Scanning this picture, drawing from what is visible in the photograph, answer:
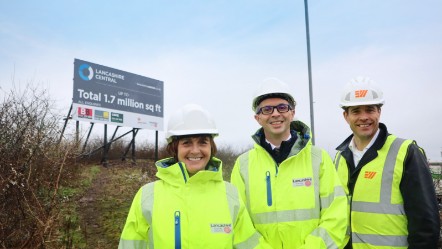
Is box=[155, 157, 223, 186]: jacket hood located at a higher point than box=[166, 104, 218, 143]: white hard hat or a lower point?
lower

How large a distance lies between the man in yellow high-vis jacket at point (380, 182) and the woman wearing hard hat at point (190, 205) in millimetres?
1018

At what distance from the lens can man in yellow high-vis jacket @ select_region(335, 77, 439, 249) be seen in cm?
278

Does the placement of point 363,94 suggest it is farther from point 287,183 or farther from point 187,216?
point 187,216

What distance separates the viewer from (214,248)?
247 centimetres

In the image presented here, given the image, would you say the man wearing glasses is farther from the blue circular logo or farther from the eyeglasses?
the blue circular logo

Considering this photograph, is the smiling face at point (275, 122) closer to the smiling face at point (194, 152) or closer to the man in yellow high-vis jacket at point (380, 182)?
the smiling face at point (194, 152)

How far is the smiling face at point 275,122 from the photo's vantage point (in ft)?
9.57

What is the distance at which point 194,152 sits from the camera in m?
2.69

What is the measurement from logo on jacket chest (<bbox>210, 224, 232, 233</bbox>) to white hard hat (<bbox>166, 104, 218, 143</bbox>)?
678 mm

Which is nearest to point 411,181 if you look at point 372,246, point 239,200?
point 372,246

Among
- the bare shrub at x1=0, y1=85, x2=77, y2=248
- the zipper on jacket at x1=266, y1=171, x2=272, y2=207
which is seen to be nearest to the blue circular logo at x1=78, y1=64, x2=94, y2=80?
the bare shrub at x1=0, y1=85, x2=77, y2=248

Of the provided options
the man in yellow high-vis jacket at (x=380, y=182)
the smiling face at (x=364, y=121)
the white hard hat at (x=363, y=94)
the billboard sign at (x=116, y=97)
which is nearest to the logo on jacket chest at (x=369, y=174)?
the man in yellow high-vis jacket at (x=380, y=182)

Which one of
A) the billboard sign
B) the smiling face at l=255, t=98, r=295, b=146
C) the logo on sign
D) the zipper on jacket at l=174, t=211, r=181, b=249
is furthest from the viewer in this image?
the billboard sign

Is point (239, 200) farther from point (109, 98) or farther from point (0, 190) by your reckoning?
point (109, 98)
